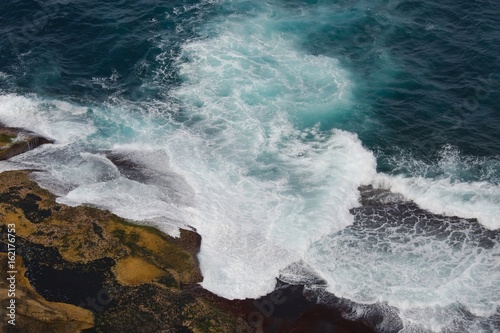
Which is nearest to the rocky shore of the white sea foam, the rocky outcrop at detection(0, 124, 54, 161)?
the rocky outcrop at detection(0, 124, 54, 161)

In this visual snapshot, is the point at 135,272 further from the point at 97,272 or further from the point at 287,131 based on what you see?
the point at 287,131

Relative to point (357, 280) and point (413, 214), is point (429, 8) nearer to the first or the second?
point (413, 214)

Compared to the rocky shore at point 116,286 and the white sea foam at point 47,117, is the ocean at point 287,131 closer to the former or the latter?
the white sea foam at point 47,117

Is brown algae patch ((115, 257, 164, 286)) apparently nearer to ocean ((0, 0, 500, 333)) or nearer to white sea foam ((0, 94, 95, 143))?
ocean ((0, 0, 500, 333))

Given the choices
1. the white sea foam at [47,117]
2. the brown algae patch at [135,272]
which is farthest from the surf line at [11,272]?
Answer: the white sea foam at [47,117]

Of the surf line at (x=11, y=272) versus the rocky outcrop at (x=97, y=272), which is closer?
the surf line at (x=11, y=272)

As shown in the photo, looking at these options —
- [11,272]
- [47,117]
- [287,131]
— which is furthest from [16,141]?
[287,131]
